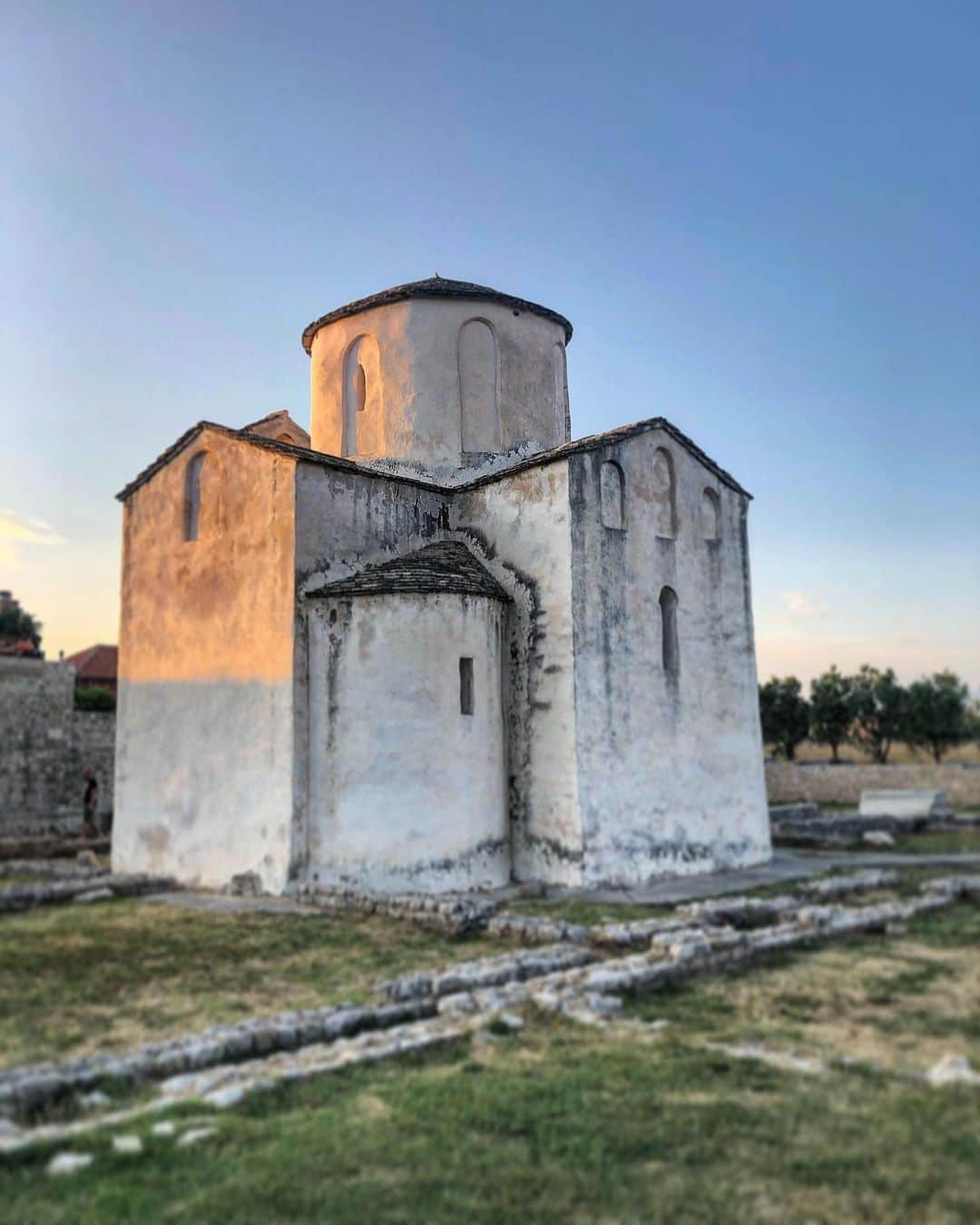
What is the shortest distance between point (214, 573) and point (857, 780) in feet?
74.0

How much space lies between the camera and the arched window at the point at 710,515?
646 inches

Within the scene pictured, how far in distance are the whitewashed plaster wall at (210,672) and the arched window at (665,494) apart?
5799 millimetres

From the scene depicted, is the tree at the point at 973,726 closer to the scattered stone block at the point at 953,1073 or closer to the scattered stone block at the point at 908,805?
the scattered stone block at the point at 908,805

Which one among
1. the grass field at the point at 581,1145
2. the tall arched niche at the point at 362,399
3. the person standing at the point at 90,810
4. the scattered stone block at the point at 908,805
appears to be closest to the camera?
the grass field at the point at 581,1145

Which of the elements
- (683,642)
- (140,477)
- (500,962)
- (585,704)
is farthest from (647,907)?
(140,477)

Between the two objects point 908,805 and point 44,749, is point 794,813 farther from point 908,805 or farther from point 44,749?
point 44,749

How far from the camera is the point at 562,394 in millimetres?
18438

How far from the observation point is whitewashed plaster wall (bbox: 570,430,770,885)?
13836 millimetres

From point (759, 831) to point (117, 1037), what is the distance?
467 inches

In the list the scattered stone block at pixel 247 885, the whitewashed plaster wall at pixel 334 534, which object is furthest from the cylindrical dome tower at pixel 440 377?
the scattered stone block at pixel 247 885

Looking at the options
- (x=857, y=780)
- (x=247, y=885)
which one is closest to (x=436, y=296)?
(x=247, y=885)

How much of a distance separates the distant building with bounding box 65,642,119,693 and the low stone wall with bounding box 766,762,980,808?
86.1 feet

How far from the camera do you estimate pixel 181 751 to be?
14.8m

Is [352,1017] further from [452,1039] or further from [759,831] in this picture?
[759,831]
